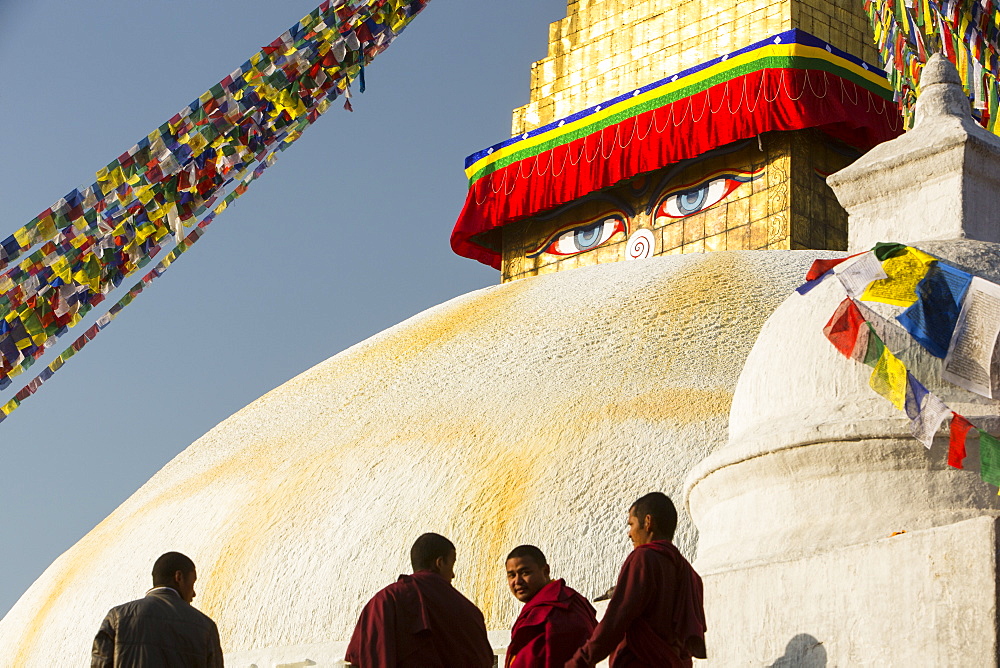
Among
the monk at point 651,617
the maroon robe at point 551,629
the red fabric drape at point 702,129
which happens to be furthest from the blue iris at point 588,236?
the monk at point 651,617

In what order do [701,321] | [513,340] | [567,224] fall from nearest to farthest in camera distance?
1. [701,321]
2. [513,340]
3. [567,224]

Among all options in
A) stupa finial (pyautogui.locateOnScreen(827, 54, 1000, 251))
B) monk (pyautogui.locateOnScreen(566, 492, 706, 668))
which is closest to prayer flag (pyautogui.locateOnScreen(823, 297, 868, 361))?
stupa finial (pyautogui.locateOnScreen(827, 54, 1000, 251))

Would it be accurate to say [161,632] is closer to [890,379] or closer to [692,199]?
[890,379]

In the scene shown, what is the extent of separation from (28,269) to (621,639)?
12.1ft

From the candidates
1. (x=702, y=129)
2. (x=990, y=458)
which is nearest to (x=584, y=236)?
(x=702, y=129)

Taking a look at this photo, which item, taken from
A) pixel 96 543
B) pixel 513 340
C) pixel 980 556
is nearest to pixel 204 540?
pixel 96 543

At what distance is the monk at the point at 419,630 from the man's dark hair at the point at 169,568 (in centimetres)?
52

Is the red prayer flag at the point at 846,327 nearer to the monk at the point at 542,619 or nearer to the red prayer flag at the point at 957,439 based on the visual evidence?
the red prayer flag at the point at 957,439

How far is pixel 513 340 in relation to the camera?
7.44m

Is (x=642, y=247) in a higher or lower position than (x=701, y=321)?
higher

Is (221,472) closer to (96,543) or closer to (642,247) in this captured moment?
(96,543)

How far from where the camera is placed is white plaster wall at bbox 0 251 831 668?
5859 millimetres

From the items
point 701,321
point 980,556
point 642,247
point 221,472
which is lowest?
point 980,556

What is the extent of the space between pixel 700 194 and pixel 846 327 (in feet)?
25.2
